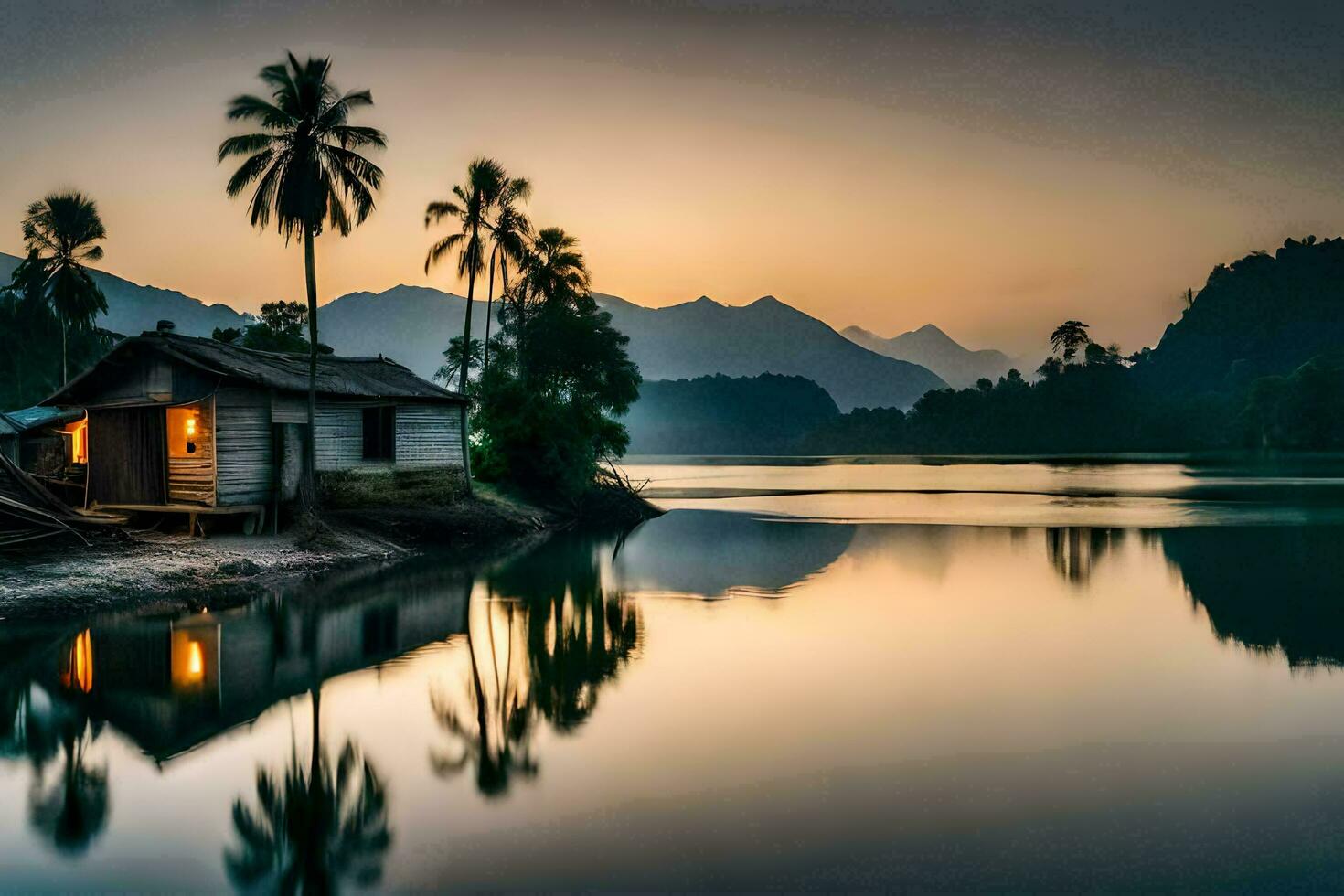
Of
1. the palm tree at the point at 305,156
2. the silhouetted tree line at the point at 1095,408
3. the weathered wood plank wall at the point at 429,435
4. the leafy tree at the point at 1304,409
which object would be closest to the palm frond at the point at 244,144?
the palm tree at the point at 305,156

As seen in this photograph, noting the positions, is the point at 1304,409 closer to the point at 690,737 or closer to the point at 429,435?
the point at 429,435

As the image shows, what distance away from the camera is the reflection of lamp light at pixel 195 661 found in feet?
45.1

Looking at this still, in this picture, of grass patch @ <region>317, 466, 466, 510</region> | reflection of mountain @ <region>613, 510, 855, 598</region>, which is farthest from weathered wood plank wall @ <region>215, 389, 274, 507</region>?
reflection of mountain @ <region>613, 510, 855, 598</region>

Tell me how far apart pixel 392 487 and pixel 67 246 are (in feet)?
95.3

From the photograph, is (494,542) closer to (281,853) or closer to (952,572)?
(952,572)

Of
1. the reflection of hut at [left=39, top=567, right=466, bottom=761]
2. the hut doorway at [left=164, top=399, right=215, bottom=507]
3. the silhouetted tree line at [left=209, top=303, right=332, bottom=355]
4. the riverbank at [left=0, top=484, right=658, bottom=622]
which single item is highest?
the silhouetted tree line at [left=209, top=303, right=332, bottom=355]

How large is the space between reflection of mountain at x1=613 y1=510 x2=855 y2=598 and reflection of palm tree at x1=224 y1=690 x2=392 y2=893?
513 inches

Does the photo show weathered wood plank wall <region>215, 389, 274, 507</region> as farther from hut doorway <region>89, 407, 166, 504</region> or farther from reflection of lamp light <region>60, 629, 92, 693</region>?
reflection of lamp light <region>60, 629, 92, 693</region>

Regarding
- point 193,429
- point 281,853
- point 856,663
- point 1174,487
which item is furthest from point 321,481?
point 1174,487

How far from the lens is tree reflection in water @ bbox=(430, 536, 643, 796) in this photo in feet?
35.1

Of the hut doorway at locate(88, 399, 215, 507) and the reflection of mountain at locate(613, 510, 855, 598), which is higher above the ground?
the hut doorway at locate(88, 399, 215, 507)

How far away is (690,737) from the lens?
37.0 ft

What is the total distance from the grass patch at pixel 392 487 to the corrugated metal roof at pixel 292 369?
7.71 feet

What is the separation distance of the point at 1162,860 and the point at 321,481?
24929 millimetres
